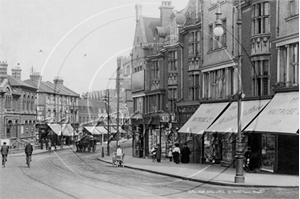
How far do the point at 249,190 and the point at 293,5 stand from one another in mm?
9826

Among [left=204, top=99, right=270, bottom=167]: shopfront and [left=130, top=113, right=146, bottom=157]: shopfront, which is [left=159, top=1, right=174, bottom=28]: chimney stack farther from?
[left=204, top=99, right=270, bottom=167]: shopfront

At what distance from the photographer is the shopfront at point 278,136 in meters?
23.2

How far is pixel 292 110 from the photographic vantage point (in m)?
22.5

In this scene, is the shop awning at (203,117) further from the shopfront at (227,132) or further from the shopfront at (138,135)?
the shopfront at (138,135)

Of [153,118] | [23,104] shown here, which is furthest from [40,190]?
[23,104]

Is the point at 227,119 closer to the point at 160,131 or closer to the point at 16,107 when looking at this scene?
the point at 160,131

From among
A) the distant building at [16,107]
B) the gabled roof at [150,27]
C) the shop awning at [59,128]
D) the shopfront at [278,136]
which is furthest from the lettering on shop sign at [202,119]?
the shop awning at [59,128]

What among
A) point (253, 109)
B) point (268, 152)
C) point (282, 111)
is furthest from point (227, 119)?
point (282, 111)

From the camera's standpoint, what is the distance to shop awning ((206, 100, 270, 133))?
90.1 feet

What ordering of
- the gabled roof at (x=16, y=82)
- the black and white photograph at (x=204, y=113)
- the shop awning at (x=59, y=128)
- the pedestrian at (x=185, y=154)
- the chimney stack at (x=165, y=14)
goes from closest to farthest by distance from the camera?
1. the black and white photograph at (x=204, y=113)
2. the pedestrian at (x=185, y=154)
3. the chimney stack at (x=165, y=14)
4. the shop awning at (x=59, y=128)
5. the gabled roof at (x=16, y=82)

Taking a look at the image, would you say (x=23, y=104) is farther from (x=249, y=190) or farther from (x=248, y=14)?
(x=249, y=190)

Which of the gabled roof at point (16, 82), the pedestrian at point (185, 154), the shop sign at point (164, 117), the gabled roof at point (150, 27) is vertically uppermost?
the gabled roof at point (150, 27)

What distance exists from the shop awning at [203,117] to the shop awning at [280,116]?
19.6ft

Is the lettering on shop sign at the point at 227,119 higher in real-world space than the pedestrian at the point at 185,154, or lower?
higher
